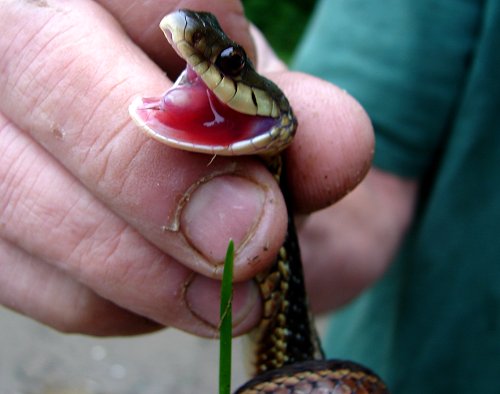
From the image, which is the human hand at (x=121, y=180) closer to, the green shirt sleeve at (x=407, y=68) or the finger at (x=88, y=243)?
the finger at (x=88, y=243)

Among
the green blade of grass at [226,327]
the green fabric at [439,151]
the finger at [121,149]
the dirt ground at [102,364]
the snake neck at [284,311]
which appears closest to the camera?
the green blade of grass at [226,327]

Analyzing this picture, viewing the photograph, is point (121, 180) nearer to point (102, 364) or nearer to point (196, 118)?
point (196, 118)

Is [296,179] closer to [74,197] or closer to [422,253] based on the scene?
[74,197]

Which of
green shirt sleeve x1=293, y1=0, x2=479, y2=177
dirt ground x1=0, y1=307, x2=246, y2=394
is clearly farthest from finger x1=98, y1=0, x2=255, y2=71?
dirt ground x1=0, y1=307, x2=246, y2=394

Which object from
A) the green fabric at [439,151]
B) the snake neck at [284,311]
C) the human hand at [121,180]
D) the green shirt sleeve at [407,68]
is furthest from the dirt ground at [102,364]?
the human hand at [121,180]

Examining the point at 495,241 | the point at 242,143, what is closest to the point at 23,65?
the point at 242,143

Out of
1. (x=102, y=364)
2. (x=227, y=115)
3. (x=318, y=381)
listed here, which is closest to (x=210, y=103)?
(x=227, y=115)
